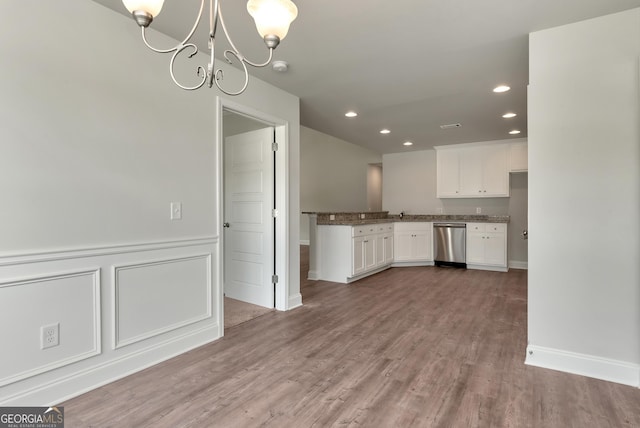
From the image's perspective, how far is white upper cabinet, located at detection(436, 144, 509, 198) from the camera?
6.09 meters

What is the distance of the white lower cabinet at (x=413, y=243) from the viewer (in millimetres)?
6355

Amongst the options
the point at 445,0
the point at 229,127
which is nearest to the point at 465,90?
the point at 445,0

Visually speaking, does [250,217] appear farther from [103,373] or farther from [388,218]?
[388,218]

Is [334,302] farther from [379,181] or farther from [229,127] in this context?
[379,181]

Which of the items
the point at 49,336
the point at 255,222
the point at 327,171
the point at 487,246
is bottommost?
the point at 49,336

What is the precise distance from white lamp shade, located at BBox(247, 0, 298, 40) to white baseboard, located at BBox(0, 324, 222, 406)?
7.17 ft

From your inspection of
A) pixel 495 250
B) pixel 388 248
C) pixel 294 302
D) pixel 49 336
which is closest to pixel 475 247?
pixel 495 250

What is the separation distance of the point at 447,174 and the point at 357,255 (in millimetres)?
2859

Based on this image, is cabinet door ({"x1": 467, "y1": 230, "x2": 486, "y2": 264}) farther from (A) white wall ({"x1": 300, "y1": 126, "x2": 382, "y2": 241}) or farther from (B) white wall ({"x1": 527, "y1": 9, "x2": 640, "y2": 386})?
(A) white wall ({"x1": 300, "y1": 126, "x2": 382, "y2": 241})

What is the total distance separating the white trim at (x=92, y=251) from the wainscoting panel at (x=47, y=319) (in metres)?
0.10

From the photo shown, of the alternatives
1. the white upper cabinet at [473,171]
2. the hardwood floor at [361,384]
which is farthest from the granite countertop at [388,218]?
the hardwood floor at [361,384]

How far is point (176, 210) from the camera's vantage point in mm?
2557

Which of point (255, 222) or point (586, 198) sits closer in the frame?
point (586, 198)

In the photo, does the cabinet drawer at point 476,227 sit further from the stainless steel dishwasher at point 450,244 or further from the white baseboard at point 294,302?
the white baseboard at point 294,302
